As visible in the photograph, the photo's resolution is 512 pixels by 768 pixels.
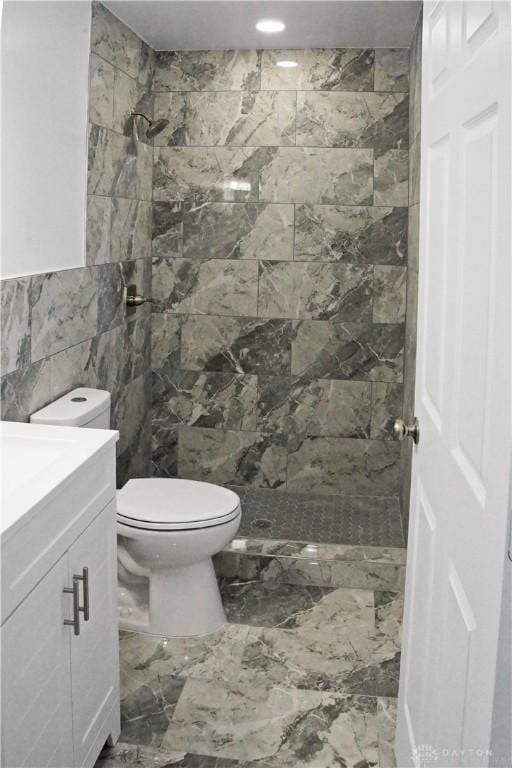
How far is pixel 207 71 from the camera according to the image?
3.88 metres

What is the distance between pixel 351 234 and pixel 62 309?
1.59 m

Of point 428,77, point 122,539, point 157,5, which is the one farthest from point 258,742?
point 157,5

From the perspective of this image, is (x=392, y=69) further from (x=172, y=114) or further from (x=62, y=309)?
(x=62, y=309)

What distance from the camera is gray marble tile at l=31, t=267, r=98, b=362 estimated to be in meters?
2.70

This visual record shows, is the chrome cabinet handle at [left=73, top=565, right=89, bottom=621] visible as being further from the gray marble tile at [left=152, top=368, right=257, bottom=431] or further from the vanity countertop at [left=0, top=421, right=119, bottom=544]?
the gray marble tile at [left=152, top=368, right=257, bottom=431]

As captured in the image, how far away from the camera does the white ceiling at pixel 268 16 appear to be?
3176 millimetres

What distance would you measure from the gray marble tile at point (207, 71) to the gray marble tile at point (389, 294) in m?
1.09

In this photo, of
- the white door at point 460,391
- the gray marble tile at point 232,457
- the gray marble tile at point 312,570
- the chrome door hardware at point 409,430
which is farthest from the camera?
the gray marble tile at point 232,457

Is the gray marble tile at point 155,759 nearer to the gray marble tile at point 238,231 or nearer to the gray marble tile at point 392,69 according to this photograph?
the gray marble tile at point 238,231

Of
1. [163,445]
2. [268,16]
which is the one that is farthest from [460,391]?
[163,445]

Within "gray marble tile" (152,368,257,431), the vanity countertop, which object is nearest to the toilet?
the vanity countertop

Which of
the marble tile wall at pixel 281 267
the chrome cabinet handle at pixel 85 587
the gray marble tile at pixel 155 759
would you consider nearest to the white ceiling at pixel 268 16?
the marble tile wall at pixel 281 267

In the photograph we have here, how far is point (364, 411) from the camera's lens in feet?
13.1

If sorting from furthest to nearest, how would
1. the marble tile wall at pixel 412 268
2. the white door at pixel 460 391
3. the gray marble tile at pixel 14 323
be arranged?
1. the marble tile wall at pixel 412 268
2. the gray marble tile at pixel 14 323
3. the white door at pixel 460 391
